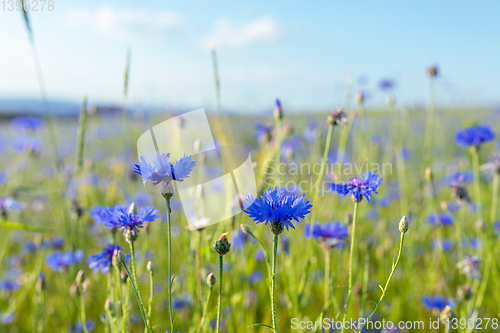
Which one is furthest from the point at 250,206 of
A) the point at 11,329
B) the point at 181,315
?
the point at 11,329

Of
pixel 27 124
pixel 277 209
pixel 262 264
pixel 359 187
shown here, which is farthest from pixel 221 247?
pixel 27 124

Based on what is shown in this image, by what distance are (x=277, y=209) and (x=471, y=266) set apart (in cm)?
108

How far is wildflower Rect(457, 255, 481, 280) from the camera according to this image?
1485 millimetres

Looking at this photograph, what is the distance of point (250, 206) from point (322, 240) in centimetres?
69

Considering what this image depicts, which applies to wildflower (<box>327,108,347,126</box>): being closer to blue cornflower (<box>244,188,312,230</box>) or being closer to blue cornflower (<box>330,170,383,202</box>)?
blue cornflower (<box>330,170,383,202</box>)

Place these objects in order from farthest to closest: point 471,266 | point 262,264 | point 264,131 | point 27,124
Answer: point 27,124, point 262,264, point 264,131, point 471,266

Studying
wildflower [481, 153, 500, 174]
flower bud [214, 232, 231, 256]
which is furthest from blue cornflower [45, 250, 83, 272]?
wildflower [481, 153, 500, 174]

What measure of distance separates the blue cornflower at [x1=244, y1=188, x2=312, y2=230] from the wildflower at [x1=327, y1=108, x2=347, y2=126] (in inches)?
22.8

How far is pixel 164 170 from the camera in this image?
0.81m

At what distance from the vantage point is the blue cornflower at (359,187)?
99cm

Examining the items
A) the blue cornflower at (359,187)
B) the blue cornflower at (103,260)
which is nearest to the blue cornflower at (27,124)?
the blue cornflower at (103,260)

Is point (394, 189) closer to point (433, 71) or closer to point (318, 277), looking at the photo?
point (433, 71)

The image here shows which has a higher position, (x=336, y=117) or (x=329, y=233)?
(x=336, y=117)

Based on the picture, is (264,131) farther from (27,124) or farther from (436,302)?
(27,124)
